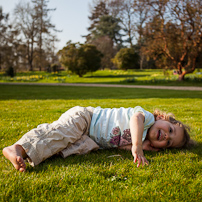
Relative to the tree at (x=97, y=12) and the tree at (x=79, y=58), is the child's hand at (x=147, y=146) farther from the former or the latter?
the tree at (x=97, y=12)

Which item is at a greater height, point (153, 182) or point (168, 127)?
point (168, 127)

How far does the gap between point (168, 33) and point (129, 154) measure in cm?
1929

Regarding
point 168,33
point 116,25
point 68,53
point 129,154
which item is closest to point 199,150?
point 129,154

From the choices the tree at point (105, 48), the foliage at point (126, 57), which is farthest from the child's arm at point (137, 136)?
the tree at point (105, 48)

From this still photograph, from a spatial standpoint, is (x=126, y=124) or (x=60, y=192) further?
(x=126, y=124)

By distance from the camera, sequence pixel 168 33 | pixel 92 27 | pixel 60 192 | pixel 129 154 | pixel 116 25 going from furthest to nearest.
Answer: pixel 92 27 → pixel 116 25 → pixel 168 33 → pixel 129 154 → pixel 60 192

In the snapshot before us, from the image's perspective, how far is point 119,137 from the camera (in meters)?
3.07

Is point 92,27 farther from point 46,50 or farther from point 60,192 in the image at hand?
point 60,192

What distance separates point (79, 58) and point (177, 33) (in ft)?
42.8

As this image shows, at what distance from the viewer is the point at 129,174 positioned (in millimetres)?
2225

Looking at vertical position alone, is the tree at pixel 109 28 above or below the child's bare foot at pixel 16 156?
above

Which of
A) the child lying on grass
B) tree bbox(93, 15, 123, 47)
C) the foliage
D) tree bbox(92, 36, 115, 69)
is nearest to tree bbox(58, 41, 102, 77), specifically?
the foliage

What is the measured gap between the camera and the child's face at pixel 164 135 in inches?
117

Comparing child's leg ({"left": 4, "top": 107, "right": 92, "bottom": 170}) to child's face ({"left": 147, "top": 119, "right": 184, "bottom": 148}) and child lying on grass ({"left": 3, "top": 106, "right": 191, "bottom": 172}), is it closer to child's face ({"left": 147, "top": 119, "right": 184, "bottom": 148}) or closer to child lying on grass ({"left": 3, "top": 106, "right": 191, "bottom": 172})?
child lying on grass ({"left": 3, "top": 106, "right": 191, "bottom": 172})
